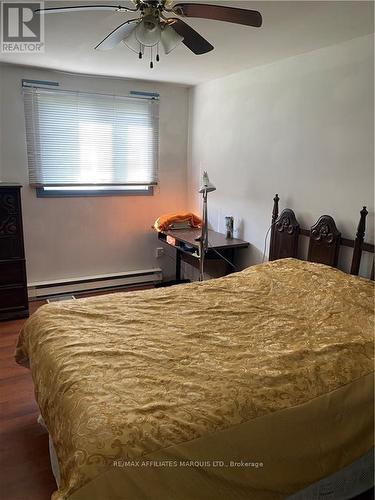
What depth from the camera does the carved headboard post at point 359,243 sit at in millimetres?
2414

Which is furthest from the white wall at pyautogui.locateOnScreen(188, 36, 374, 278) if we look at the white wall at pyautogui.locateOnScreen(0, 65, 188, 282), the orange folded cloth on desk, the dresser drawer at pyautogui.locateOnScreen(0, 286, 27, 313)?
the dresser drawer at pyautogui.locateOnScreen(0, 286, 27, 313)

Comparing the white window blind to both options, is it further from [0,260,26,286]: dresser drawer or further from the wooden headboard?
the wooden headboard

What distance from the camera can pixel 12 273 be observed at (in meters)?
3.34

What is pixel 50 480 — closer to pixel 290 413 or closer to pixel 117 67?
pixel 290 413

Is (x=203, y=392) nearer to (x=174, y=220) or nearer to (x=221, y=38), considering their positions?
(x=221, y=38)

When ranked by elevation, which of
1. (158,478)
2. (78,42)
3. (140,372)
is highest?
(78,42)

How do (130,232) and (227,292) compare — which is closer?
(227,292)

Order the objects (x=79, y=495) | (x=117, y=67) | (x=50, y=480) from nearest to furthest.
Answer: (x=79, y=495) → (x=50, y=480) → (x=117, y=67)

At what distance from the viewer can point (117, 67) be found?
10.9ft

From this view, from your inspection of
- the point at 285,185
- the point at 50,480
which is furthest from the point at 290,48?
the point at 50,480

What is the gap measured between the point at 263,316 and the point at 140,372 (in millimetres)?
861

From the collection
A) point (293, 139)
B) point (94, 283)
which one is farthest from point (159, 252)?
point (293, 139)

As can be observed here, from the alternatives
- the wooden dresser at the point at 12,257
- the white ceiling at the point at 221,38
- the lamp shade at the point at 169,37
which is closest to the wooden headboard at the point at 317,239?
the white ceiling at the point at 221,38

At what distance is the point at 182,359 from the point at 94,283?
8.97 feet
